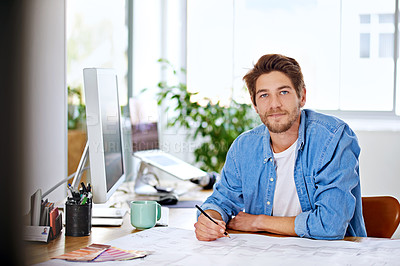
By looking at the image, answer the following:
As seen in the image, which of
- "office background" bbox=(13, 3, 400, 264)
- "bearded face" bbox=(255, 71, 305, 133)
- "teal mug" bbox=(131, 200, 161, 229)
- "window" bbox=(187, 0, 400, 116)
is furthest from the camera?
"window" bbox=(187, 0, 400, 116)

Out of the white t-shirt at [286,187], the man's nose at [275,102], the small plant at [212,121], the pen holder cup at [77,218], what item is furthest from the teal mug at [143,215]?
the small plant at [212,121]

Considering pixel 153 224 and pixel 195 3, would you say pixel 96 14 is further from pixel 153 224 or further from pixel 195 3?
pixel 153 224

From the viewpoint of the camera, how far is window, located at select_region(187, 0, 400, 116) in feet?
12.6

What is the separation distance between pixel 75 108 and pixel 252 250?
7.01 feet

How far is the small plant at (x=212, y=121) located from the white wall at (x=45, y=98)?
144cm

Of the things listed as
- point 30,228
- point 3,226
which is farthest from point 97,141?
point 3,226

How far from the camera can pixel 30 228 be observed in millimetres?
1364

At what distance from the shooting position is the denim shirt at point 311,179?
1.40 metres

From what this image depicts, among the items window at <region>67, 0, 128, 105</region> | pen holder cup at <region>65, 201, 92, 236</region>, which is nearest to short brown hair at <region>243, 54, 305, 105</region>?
pen holder cup at <region>65, 201, 92, 236</region>

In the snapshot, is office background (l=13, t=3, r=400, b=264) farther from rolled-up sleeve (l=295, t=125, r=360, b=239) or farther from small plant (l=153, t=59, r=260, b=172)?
small plant (l=153, t=59, r=260, b=172)

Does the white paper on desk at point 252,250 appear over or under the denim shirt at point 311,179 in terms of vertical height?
under

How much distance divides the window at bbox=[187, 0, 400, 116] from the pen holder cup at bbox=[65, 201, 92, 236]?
2.55 m

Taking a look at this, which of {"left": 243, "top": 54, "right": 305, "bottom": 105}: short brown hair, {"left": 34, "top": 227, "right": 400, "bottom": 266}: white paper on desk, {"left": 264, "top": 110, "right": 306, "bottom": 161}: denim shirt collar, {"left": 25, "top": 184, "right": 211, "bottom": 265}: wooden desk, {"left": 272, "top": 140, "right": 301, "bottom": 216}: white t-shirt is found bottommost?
{"left": 25, "top": 184, "right": 211, "bottom": 265}: wooden desk

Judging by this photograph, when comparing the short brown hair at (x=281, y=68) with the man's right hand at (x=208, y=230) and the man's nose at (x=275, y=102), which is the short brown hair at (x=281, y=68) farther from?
the man's right hand at (x=208, y=230)
